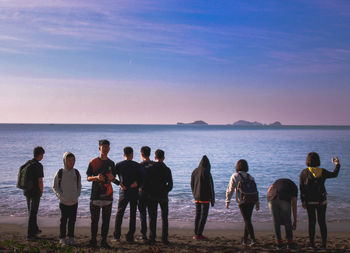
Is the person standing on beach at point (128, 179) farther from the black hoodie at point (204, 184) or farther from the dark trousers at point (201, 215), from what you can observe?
the dark trousers at point (201, 215)

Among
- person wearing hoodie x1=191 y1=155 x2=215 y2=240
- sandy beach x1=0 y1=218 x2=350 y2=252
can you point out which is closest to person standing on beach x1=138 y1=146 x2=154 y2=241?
sandy beach x1=0 y1=218 x2=350 y2=252

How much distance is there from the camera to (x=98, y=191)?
6.54 meters

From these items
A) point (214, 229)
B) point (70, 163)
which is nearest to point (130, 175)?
point (70, 163)

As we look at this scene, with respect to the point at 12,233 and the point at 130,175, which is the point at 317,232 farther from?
the point at 12,233

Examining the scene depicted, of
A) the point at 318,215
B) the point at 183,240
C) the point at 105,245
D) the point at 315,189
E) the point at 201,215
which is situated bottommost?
the point at 183,240

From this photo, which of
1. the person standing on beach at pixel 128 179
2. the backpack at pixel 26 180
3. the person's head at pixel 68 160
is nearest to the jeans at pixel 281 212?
the person standing on beach at pixel 128 179

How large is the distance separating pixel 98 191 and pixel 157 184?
4.17ft

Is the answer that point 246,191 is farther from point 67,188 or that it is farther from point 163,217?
point 67,188

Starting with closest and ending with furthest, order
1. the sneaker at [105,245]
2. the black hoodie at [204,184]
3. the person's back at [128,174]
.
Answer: the sneaker at [105,245]
the person's back at [128,174]
the black hoodie at [204,184]

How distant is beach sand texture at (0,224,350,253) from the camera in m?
6.52

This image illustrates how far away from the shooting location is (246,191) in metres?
6.75

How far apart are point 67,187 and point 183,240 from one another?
2907mm

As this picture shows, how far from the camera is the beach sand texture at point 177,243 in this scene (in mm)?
6523

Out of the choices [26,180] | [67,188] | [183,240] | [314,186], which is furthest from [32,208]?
[314,186]
